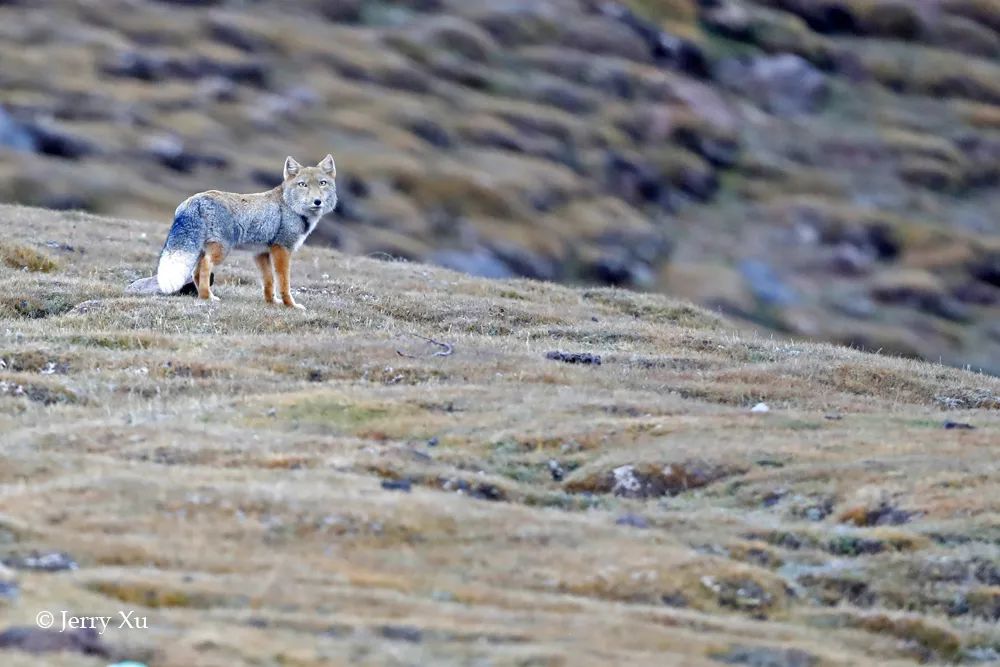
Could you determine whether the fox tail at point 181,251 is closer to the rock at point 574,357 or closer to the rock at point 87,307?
the rock at point 87,307

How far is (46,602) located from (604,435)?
9.04 metres

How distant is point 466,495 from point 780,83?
11857 centimetres

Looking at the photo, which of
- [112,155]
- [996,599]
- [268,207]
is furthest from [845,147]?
[996,599]

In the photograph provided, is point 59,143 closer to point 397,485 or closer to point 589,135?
point 589,135

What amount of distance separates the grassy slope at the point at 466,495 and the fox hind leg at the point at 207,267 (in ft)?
1.73

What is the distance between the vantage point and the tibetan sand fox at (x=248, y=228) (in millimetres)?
27234

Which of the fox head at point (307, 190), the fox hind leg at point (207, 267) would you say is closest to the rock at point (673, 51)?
the fox head at point (307, 190)

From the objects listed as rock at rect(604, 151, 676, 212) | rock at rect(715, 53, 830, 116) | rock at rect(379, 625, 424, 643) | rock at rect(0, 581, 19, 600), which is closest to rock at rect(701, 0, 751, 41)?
rock at rect(715, 53, 830, 116)

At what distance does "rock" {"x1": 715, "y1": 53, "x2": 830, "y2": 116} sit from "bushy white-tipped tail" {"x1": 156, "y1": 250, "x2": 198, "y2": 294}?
10707cm

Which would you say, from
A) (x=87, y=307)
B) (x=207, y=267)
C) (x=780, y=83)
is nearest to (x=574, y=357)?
(x=207, y=267)

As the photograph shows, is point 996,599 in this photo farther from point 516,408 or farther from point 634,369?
point 634,369

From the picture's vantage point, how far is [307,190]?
28469 mm

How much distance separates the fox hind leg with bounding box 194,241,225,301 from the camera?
27419 millimetres

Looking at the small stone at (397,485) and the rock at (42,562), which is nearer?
the rock at (42,562)
